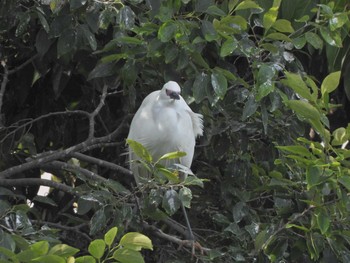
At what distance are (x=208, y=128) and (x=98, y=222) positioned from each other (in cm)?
90

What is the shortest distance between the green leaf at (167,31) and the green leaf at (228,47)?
0.18 meters

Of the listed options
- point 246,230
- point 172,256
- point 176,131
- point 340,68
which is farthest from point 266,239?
point 340,68

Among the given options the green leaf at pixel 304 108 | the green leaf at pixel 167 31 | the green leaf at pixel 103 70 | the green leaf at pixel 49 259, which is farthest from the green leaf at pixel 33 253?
the green leaf at pixel 103 70

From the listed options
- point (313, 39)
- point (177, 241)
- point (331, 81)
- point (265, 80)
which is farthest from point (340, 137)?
point (177, 241)

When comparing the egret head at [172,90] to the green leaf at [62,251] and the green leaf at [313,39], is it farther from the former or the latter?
the green leaf at [62,251]

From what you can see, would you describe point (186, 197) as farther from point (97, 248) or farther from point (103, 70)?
point (103, 70)

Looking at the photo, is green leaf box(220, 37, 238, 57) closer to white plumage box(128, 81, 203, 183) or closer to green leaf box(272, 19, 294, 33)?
green leaf box(272, 19, 294, 33)

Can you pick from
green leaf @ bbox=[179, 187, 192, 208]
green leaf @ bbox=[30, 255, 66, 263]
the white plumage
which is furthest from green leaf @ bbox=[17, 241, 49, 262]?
the white plumage

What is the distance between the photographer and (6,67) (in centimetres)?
384

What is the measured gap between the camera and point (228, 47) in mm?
2939

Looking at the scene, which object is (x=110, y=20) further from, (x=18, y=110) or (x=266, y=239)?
(x=18, y=110)

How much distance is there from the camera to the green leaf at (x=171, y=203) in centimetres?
269

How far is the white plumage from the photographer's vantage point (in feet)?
11.8

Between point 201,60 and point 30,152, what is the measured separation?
114cm
